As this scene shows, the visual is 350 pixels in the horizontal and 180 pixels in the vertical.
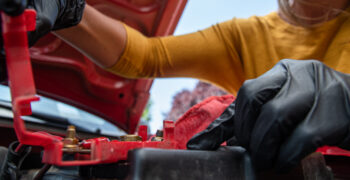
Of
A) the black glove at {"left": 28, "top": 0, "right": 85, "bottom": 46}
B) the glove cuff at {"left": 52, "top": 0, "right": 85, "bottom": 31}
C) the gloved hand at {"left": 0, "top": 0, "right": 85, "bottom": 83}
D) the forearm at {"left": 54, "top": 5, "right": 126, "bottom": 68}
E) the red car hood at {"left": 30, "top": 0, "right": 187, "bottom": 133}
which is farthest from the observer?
the red car hood at {"left": 30, "top": 0, "right": 187, "bottom": 133}

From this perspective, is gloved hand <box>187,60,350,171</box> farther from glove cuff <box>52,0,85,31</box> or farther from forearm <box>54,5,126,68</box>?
forearm <box>54,5,126,68</box>

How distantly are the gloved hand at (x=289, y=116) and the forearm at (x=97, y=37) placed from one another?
30.0 inches

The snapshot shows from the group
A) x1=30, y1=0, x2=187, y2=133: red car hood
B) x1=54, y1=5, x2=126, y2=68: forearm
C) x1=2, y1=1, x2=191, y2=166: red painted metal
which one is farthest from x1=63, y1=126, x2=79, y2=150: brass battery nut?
x1=30, y1=0, x2=187, y2=133: red car hood

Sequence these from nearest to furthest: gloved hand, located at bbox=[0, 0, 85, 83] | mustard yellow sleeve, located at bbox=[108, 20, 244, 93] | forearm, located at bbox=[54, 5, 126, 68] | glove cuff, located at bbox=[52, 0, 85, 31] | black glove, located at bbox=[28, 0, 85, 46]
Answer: gloved hand, located at bbox=[0, 0, 85, 83]
black glove, located at bbox=[28, 0, 85, 46]
glove cuff, located at bbox=[52, 0, 85, 31]
forearm, located at bbox=[54, 5, 126, 68]
mustard yellow sleeve, located at bbox=[108, 20, 244, 93]

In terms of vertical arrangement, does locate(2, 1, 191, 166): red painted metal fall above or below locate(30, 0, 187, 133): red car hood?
below

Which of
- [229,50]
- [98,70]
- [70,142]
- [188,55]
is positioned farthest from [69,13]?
[98,70]

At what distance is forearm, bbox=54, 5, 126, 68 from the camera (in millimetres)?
1010

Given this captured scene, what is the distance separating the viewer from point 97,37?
107 cm

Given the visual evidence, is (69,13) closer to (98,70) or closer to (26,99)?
(26,99)

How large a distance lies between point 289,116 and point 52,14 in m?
0.58

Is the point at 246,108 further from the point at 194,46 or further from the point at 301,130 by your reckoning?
the point at 194,46

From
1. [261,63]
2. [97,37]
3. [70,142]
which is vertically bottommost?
[70,142]

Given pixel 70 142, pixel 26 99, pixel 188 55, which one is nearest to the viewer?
pixel 26 99

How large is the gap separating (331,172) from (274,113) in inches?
7.8
